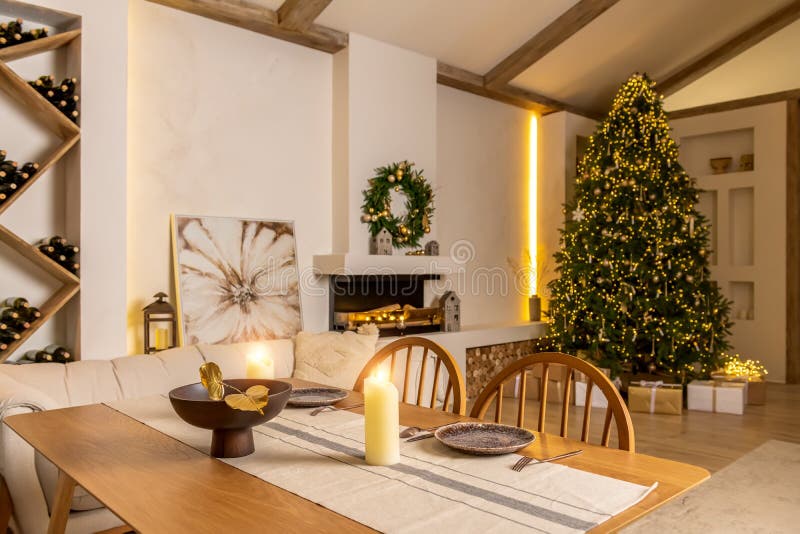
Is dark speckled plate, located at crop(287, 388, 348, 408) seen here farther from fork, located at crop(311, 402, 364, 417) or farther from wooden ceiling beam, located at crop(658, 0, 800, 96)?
wooden ceiling beam, located at crop(658, 0, 800, 96)

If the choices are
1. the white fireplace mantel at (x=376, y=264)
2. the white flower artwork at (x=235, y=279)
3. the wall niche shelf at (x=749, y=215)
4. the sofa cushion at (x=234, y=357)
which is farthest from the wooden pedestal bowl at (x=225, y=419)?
the wall niche shelf at (x=749, y=215)

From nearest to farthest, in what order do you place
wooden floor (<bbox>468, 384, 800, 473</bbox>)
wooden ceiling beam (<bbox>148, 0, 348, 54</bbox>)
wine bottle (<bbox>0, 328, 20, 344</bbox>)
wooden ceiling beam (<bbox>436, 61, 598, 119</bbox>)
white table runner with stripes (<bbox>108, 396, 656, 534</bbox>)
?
white table runner with stripes (<bbox>108, 396, 656, 534</bbox>) → wine bottle (<bbox>0, 328, 20, 344</bbox>) → wooden floor (<bbox>468, 384, 800, 473</bbox>) → wooden ceiling beam (<bbox>148, 0, 348, 54</bbox>) → wooden ceiling beam (<bbox>436, 61, 598, 119</bbox>)

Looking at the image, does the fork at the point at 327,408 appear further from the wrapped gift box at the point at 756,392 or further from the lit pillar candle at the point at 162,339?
the wrapped gift box at the point at 756,392

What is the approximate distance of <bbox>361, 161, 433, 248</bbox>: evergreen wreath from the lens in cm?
469

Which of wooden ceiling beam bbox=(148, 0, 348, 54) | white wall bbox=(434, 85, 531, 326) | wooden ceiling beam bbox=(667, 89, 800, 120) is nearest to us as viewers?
wooden ceiling beam bbox=(148, 0, 348, 54)

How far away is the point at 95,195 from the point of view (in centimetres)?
333

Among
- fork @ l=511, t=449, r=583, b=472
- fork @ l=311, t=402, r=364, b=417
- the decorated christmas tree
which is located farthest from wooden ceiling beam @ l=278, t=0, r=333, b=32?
fork @ l=511, t=449, r=583, b=472

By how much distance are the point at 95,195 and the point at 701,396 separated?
4551mm

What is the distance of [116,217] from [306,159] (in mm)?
1595

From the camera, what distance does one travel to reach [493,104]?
607cm

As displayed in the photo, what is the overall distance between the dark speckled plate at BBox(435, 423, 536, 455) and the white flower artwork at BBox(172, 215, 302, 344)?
2.85 meters

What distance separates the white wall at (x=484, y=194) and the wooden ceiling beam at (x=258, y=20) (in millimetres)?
1423

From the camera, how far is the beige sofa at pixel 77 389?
1.92 m

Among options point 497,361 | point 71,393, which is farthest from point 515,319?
point 71,393
